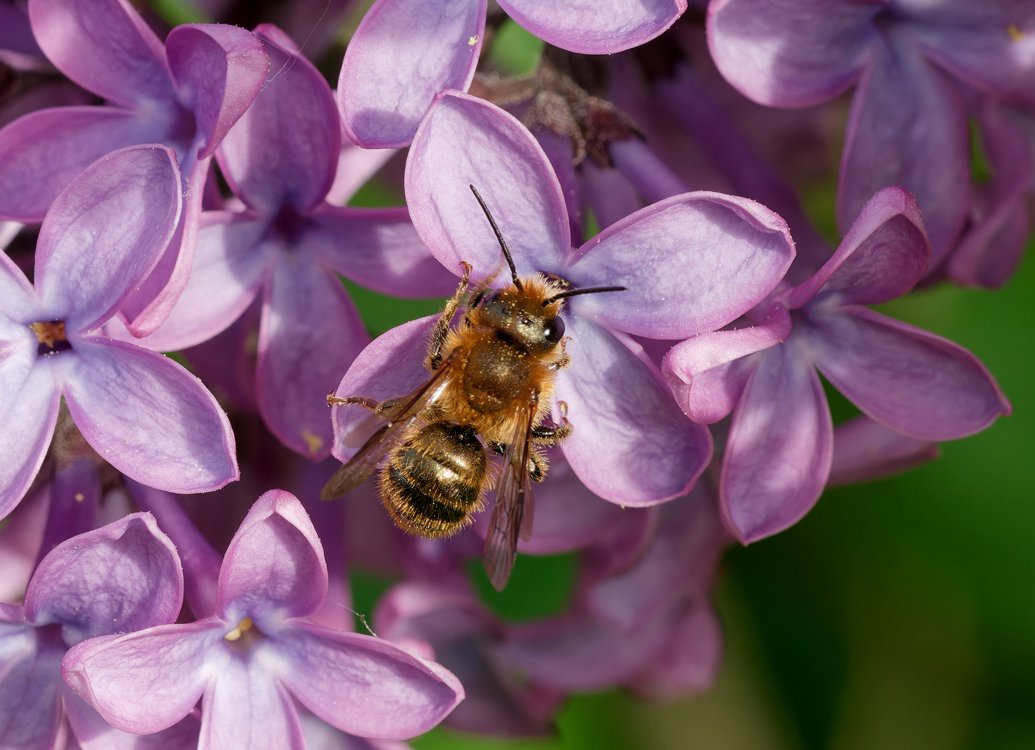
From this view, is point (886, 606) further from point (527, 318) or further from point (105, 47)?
point (105, 47)

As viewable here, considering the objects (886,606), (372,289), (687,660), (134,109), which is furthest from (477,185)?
(886,606)

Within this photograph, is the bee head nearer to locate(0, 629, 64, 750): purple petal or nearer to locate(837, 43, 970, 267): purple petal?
locate(837, 43, 970, 267): purple petal

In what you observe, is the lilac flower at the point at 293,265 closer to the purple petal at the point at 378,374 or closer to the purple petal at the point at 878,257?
the purple petal at the point at 378,374

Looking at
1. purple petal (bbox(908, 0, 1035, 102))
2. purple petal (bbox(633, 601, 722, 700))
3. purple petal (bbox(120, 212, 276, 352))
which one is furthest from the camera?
purple petal (bbox(633, 601, 722, 700))

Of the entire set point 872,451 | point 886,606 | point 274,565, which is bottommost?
point 886,606

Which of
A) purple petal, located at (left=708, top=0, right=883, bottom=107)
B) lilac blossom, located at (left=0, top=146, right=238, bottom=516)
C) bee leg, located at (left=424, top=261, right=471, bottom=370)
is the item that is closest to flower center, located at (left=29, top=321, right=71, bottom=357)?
lilac blossom, located at (left=0, top=146, right=238, bottom=516)

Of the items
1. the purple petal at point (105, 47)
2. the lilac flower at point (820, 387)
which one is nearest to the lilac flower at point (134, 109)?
the purple petal at point (105, 47)
